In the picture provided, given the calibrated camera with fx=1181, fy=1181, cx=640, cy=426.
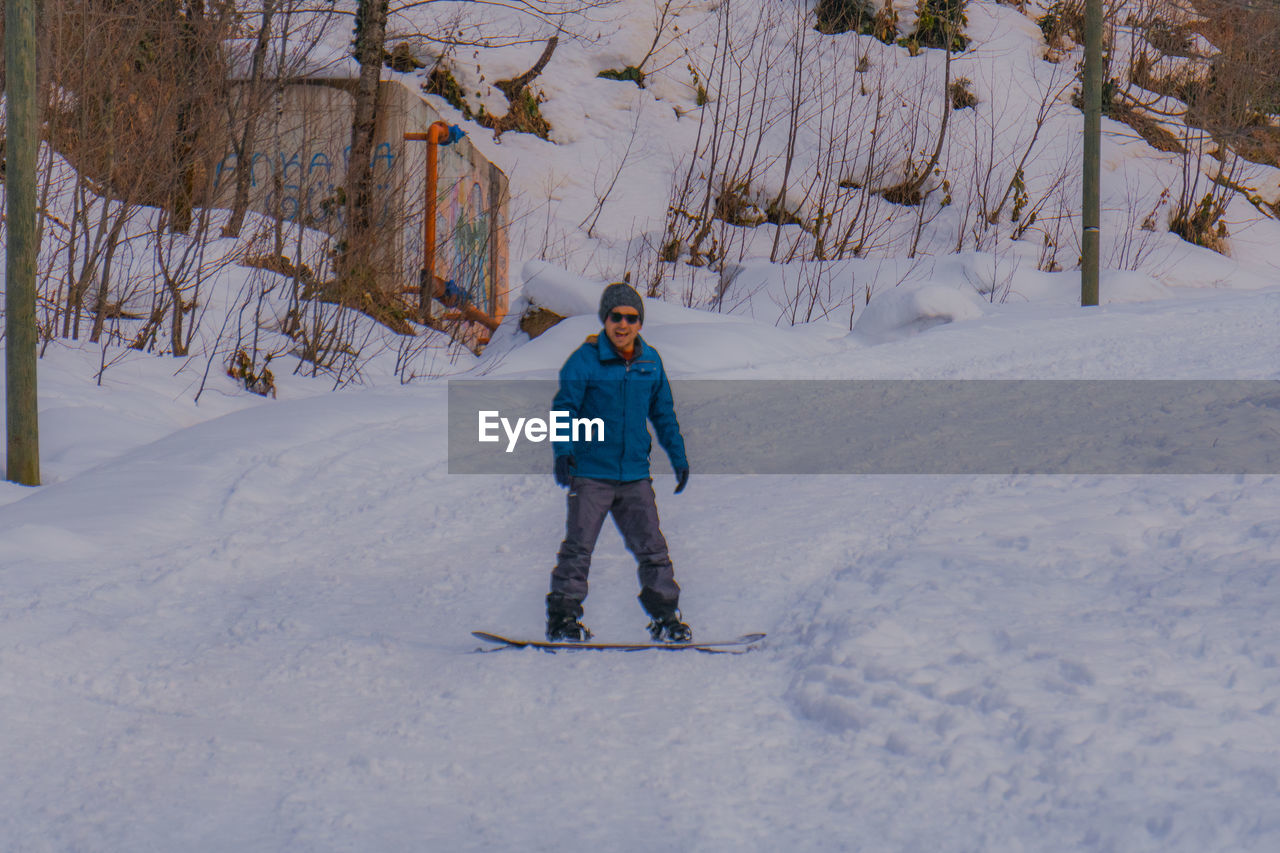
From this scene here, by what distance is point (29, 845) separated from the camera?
9.80ft

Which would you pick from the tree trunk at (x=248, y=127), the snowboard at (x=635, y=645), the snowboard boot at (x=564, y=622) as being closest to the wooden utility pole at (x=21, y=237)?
the snowboard at (x=635, y=645)

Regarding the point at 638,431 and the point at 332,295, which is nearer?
the point at 638,431

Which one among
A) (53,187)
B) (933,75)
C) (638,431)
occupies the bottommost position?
(638,431)

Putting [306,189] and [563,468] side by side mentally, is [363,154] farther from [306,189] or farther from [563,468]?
[563,468]

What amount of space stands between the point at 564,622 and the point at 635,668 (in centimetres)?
44

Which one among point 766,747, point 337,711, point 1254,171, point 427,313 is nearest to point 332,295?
point 427,313

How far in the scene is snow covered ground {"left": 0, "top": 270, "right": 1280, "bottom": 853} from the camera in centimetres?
307

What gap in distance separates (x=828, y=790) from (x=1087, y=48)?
46.2 feet

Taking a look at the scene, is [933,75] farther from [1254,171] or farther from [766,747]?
[766,747]

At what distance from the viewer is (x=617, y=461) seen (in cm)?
463

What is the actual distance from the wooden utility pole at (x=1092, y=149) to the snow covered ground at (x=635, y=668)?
30.0 feet

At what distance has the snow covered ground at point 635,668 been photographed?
10.1 ft

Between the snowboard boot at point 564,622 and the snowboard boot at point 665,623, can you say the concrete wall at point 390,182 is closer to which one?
the snowboard boot at point 564,622

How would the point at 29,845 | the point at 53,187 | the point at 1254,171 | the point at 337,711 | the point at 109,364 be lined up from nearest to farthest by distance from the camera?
the point at 29,845 → the point at 337,711 → the point at 109,364 → the point at 53,187 → the point at 1254,171
